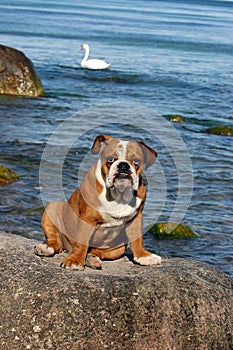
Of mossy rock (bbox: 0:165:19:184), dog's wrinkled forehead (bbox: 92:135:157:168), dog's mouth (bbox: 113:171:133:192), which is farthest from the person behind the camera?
mossy rock (bbox: 0:165:19:184)

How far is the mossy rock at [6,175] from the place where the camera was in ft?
42.1

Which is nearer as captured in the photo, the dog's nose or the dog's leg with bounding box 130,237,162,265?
the dog's nose

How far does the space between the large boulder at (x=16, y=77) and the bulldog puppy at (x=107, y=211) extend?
1617 centimetres

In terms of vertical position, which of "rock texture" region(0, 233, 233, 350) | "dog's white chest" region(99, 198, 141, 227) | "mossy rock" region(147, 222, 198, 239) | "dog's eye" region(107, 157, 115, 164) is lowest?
"mossy rock" region(147, 222, 198, 239)

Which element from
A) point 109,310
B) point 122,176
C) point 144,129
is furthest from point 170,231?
point 144,129

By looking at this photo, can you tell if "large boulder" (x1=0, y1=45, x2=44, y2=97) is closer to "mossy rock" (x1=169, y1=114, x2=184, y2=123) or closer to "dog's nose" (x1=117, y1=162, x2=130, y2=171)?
"mossy rock" (x1=169, y1=114, x2=184, y2=123)

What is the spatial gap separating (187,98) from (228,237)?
13896 mm

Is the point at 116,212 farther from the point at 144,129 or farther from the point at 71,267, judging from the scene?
the point at 144,129

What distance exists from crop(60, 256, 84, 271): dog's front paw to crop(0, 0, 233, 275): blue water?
3712 millimetres

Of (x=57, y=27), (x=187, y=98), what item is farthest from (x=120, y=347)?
(x=57, y=27)

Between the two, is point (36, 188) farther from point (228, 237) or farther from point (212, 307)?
point (212, 307)

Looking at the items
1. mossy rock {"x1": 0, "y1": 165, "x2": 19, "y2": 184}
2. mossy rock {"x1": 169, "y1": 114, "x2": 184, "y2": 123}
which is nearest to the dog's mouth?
mossy rock {"x1": 0, "y1": 165, "x2": 19, "y2": 184}

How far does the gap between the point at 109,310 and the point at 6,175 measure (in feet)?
24.6

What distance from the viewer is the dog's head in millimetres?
6566
